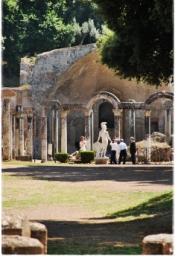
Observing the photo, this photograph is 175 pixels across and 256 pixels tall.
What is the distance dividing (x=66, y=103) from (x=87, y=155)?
38.3 feet

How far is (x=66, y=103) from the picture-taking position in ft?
147

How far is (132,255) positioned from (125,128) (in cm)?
3705

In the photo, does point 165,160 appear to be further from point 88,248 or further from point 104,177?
point 88,248

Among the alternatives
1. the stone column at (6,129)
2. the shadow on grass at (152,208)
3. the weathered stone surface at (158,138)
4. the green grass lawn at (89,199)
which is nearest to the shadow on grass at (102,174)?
the green grass lawn at (89,199)

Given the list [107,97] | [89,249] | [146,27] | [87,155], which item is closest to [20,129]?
[107,97]

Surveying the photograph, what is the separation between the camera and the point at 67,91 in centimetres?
4512

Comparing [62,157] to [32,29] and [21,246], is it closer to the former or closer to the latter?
[32,29]

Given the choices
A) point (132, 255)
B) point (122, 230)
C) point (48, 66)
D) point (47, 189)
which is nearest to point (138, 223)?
point (122, 230)

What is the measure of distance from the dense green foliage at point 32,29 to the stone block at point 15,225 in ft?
141

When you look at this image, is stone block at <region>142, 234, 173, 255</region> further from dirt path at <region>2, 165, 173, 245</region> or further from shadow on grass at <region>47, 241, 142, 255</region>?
dirt path at <region>2, 165, 173, 245</region>

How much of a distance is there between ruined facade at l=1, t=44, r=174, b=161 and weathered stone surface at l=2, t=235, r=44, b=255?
1169 inches

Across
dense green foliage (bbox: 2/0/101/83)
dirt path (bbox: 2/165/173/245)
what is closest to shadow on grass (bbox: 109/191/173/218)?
dirt path (bbox: 2/165/173/245)

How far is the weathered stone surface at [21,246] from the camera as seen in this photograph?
6.33m

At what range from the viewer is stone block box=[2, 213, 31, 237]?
715 cm
